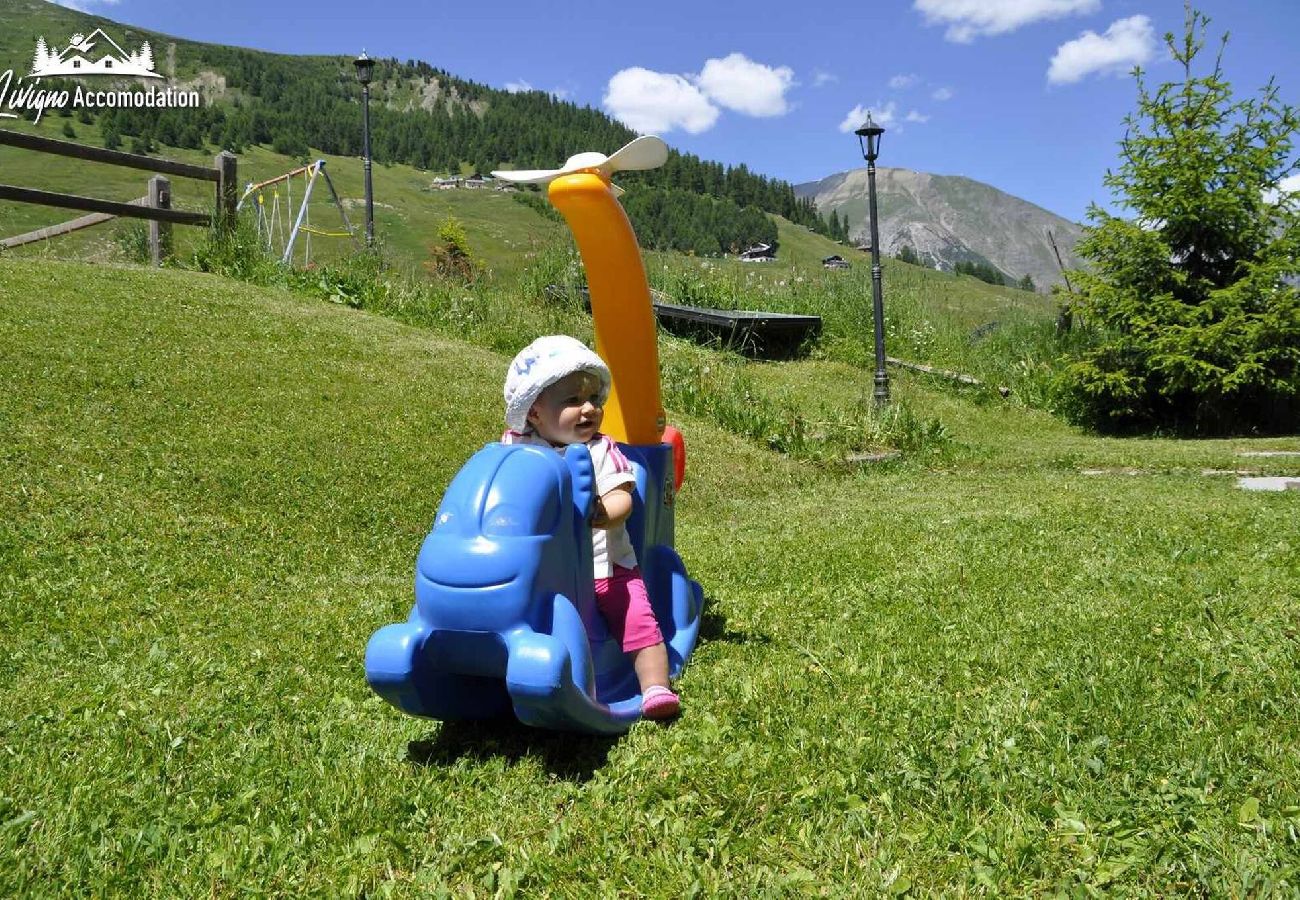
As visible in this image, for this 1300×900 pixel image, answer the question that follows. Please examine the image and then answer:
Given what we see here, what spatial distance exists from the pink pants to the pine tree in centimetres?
1247

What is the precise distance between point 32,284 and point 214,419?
11.7ft

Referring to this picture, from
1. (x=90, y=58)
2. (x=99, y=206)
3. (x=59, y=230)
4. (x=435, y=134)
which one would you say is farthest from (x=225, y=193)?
(x=90, y=58)

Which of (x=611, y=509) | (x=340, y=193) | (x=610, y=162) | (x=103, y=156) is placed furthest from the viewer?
(x=340, y=193)

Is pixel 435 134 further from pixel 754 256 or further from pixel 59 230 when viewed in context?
pixel 59 230

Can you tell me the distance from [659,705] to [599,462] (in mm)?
895

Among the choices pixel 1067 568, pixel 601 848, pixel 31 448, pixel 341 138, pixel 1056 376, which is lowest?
pixel 601 848

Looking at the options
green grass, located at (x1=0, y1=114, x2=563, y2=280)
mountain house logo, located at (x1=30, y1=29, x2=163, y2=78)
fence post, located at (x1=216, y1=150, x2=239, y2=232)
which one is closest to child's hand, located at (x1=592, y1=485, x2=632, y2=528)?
fence post, located at (x1=216, y1=150, x2=239, y2=232)

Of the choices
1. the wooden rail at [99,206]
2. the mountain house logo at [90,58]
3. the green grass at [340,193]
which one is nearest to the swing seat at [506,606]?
the wooden rail at [99,206]

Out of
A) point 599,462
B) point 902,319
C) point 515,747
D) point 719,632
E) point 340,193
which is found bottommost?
point 515,747

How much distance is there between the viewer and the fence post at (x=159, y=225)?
13.2m

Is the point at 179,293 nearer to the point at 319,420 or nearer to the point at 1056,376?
the point at 319,420

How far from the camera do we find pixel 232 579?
216 inches

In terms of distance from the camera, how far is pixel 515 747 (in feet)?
10.8

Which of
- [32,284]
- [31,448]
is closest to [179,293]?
[32,284]
